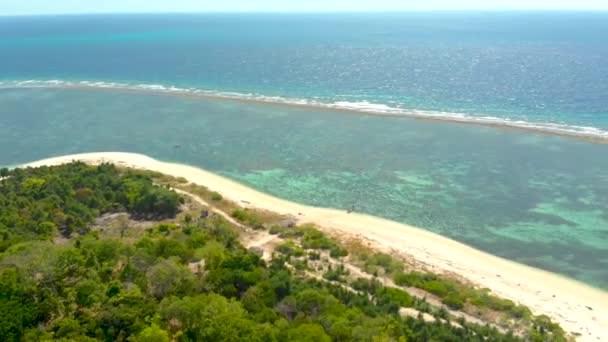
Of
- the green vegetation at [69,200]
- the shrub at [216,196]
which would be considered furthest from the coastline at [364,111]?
the green vegetation at [69,200]

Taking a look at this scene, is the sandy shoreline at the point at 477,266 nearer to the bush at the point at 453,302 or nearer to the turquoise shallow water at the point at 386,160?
the turquoise shallow water at the point at 386,160

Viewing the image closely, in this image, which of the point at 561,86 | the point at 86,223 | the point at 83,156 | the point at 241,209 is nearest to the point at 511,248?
the point at 241,209

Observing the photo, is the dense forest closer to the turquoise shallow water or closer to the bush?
the bush

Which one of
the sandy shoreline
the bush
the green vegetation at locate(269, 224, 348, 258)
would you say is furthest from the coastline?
the bush

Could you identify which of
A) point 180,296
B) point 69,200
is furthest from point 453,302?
point 69,200

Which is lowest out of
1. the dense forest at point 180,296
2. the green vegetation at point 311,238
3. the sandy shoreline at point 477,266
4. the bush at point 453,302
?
the sandy shoreline at point 477,266
